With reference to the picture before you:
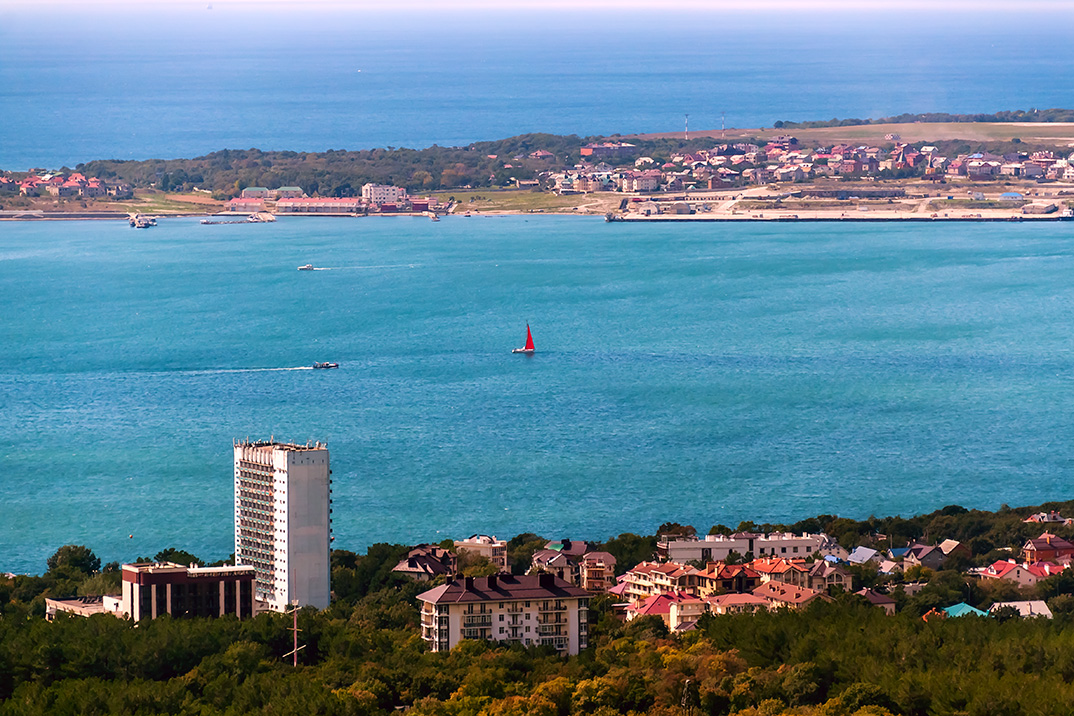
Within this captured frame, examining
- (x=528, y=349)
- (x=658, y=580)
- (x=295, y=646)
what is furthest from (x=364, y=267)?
(x=295, y=646)

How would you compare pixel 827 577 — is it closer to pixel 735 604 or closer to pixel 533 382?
pixel 735 604

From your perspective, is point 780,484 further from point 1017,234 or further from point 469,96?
point 469,96

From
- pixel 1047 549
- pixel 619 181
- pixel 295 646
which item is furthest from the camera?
pixel 619 181

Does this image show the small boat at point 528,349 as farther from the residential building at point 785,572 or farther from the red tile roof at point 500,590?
the red tile roof at point 500,590

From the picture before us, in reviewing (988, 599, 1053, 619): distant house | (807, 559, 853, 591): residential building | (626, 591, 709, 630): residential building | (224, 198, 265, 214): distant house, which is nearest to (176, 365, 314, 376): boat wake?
(807, 559, 853, 591): residential building

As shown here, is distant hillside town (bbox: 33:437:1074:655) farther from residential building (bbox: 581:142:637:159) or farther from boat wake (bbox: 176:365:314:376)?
residential building (bbox: 581:142:637:159)

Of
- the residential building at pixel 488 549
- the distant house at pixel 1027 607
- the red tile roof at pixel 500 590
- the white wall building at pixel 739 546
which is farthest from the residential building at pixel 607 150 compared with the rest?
the red tile roof at pixel 500 590

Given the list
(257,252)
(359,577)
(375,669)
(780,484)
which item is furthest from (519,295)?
(375,669)
